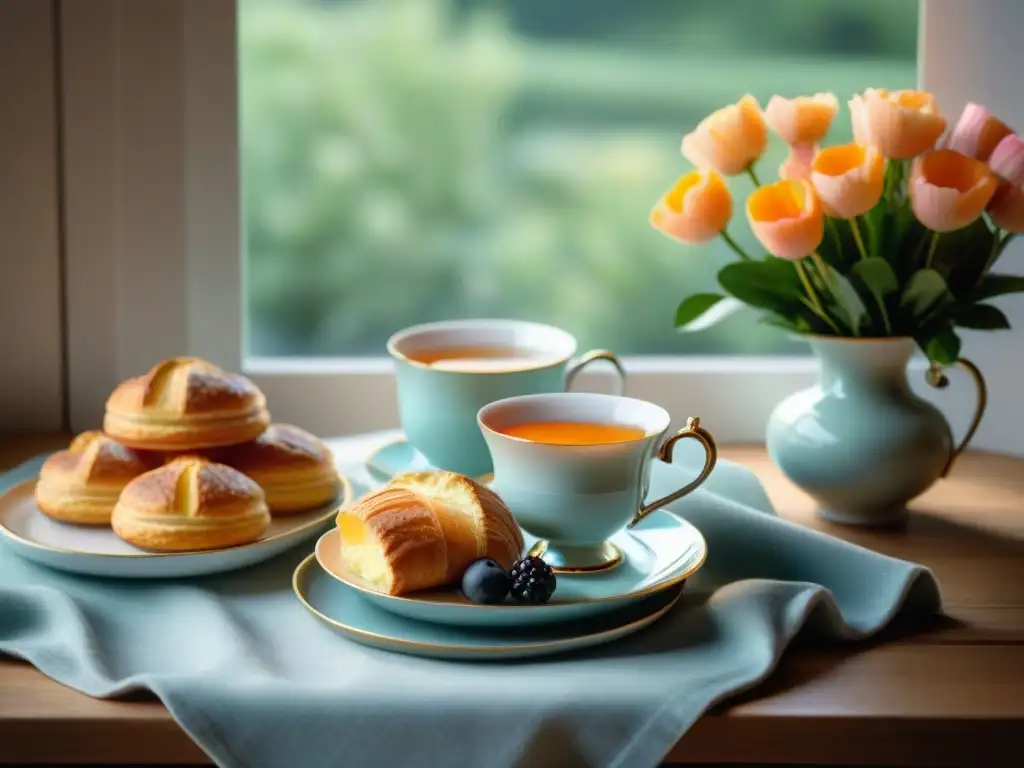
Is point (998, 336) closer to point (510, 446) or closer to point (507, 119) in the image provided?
point (507, 119)

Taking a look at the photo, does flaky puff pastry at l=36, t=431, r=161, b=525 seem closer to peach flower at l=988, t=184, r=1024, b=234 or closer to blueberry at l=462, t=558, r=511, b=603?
blueberry at l=462, t=558, r=511, b=603

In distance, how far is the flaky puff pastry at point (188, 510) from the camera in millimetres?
884

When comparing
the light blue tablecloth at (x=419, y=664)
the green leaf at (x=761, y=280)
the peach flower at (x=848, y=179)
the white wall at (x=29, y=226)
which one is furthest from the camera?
the white wall at (x=29, y=226)

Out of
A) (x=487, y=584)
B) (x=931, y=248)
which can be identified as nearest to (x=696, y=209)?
(x=931, y=248)

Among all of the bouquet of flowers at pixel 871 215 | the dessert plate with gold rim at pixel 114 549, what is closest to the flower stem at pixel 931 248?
the bouquet of flowers at pixel 871 215

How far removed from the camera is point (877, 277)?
3.31ft

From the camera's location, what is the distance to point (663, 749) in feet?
2.31

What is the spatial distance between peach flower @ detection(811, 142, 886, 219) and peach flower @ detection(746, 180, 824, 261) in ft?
0.04

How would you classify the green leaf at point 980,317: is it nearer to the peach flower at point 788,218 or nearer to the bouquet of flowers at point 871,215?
the bouquet of flowers at point 871,215

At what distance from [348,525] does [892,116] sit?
0.52 meters

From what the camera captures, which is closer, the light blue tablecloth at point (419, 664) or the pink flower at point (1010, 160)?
the light blue tablecloth at point (419, 664)

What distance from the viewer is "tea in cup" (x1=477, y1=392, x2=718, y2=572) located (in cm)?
85

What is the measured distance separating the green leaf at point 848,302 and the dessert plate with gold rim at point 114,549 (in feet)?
1.41

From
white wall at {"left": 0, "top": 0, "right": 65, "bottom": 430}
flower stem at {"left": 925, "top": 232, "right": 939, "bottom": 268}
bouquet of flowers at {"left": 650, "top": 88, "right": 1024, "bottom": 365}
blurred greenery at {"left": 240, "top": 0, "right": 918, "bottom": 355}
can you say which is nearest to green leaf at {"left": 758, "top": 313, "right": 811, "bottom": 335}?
bouquet of flowers at {"left": 650, "top": 88, "right": 1024, "bottom": 365}
